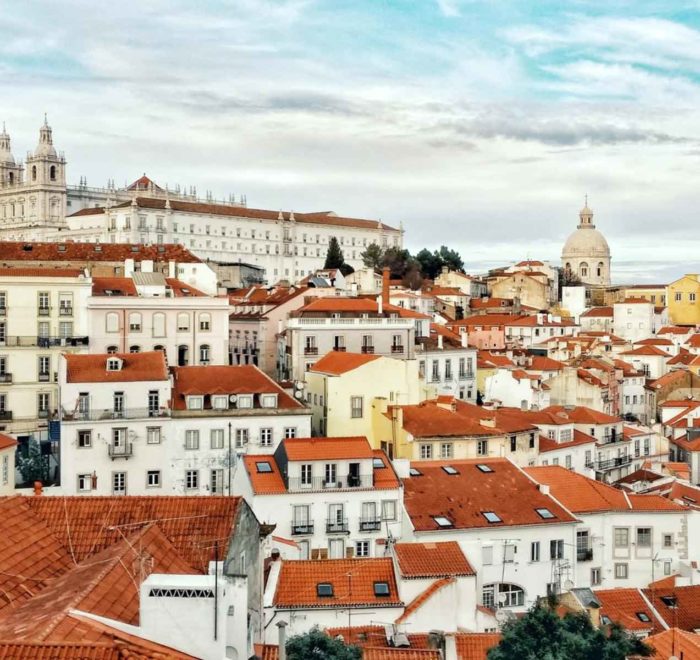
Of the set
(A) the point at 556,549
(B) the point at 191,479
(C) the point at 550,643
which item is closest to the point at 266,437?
(B) the point at 191,479

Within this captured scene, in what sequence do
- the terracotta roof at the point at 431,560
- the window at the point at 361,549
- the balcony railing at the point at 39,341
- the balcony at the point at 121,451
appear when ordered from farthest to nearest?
the balcony railing at the point at 39,341 < the balcony at the point at 121,451 < the window at the point at 361,549 < the terracotta roof at the point at 431,560

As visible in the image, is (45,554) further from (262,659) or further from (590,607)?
(590,607)

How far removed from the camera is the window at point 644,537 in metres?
35.8

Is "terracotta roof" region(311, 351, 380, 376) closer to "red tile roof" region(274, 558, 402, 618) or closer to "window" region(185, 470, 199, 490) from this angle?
"window" region(185, 470, 199, 490)

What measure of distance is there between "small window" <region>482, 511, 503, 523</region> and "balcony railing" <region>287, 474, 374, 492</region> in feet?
13.7

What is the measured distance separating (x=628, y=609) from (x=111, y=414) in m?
21.5

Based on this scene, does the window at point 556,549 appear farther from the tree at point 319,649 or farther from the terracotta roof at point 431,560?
the tree at point 319,649

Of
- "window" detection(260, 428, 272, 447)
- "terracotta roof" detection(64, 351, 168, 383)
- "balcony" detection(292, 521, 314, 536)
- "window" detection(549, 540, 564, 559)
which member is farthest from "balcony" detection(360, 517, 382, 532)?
"terracotta roof" detection(64, 351, 168, 383)

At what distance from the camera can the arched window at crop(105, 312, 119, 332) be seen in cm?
4838

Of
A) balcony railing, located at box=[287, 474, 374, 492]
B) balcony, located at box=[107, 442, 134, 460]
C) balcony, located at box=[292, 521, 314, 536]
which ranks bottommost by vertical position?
balcony, located at box=[292, 521, 314, 536]

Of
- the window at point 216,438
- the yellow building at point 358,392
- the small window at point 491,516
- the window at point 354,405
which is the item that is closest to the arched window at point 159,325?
the yellow building at point 358,392

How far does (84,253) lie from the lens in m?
71.1

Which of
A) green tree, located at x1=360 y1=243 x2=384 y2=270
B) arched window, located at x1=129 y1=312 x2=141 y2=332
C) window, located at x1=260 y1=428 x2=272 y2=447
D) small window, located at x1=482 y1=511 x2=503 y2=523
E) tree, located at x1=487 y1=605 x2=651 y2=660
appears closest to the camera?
tree, located at x1=487 y1=605 x2=651 y2=660

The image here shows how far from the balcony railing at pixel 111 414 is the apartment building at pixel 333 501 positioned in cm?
706
